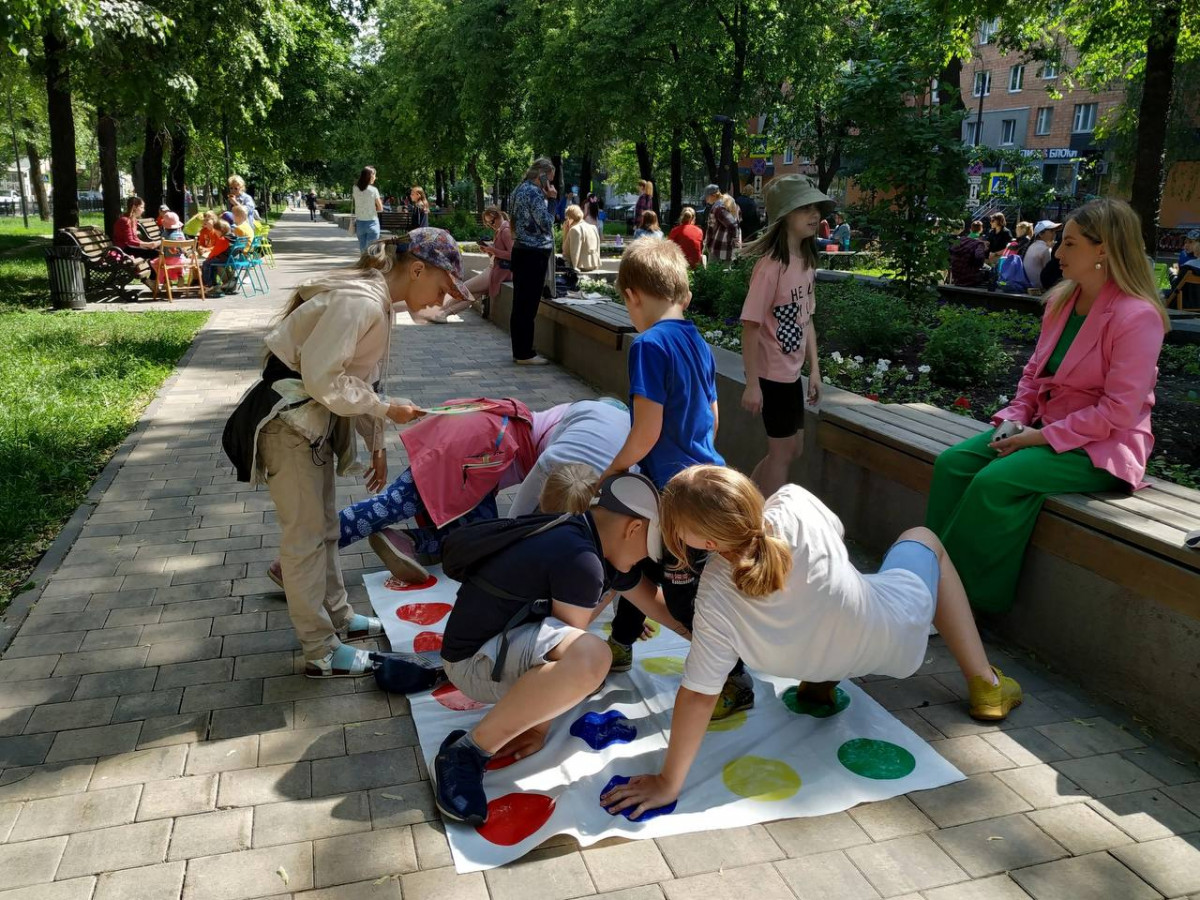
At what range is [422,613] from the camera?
13.4ft

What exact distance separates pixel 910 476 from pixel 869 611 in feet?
5.60

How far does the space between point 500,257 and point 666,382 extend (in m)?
9.04

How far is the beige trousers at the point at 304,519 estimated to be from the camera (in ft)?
10.7

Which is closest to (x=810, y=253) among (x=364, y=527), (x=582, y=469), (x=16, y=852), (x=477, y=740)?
(x=582, y=469)

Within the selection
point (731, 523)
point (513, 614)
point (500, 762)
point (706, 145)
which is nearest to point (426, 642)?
point (500, 762)

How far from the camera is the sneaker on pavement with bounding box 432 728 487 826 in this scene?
8.71 ft

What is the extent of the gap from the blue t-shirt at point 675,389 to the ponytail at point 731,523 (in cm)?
65

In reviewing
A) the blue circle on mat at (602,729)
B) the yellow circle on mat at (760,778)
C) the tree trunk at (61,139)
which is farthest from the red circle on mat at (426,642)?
the tree trunk at (61,139)

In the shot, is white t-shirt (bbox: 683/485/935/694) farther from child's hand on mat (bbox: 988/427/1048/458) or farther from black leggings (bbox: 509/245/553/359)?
black leggings (bbox: 509/245/553/359)

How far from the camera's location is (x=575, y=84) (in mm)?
24375

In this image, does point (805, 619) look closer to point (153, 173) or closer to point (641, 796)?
point (641, 796)

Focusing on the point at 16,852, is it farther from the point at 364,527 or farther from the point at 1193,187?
the point at 1193,187

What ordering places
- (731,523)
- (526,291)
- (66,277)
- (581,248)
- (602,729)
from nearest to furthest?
(731,523)
(602,729)
(526,291)
(66,277)
(581,248)

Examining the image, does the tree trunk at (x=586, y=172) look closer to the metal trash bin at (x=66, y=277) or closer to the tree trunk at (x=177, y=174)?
the tree trunk at (x=177, y=174)
